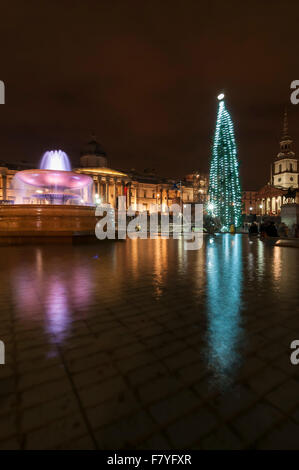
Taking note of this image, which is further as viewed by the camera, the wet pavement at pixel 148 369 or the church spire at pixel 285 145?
the church spire at pixel 285 145

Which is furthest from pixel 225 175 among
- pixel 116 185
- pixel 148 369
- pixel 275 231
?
pixel 116 185

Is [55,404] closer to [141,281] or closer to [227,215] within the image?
[141,281]

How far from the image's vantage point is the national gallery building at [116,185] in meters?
57.3

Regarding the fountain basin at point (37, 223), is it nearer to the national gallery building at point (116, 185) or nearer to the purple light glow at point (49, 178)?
the purple light glow at point (49, 178)

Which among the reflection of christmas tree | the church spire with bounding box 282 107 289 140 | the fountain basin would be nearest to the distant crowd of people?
the reflection of christmas tree

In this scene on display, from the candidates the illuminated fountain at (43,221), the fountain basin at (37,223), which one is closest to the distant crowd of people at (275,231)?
the illuminated fountain at (43,221)

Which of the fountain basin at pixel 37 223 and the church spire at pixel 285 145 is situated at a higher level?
the church spire at pixel 285 145

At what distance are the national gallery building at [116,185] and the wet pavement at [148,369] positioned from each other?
128ft

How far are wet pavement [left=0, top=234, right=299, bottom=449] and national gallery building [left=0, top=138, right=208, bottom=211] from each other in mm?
39033

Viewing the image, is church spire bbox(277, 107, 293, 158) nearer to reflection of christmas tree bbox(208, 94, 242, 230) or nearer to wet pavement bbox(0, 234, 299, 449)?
reflection of christmas tree bbox(208, 94, 242, 230)

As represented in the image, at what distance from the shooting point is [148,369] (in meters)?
2.12

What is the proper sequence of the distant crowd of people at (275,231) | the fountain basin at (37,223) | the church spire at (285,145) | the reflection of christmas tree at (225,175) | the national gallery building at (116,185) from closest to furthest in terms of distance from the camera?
the fountain basin at (37,223), the distant crowd of people at (275,231), the reflection of christmas tree at (225,175), the national gallery building at (116,185), the church spire at (285,145)

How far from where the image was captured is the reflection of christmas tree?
27.3 meters
